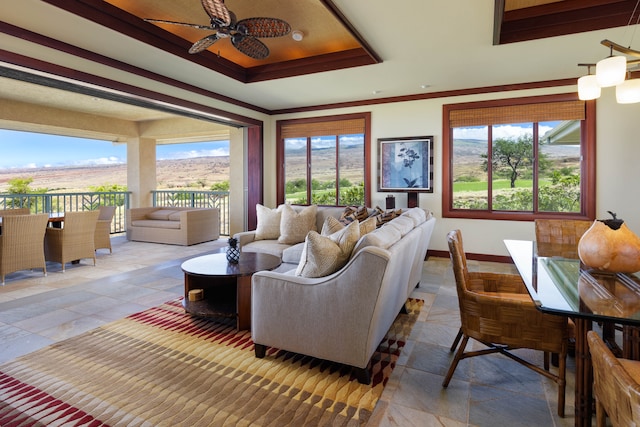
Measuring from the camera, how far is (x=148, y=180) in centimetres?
891

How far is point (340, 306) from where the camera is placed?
2.05 meters

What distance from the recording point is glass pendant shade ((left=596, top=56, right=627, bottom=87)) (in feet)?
6.85

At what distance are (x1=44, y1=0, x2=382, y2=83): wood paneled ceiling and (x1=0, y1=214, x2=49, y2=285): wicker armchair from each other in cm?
266

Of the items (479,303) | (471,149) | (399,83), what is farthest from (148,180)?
(479,303)

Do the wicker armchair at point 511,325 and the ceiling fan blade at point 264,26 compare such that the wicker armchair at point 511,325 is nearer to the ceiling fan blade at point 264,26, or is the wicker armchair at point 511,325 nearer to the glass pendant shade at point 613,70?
the glass pendant shade at point 613,70

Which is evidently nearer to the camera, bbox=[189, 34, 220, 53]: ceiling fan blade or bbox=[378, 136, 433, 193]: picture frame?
bbox=[189, 34, 220, 53]: ceiling fan blade

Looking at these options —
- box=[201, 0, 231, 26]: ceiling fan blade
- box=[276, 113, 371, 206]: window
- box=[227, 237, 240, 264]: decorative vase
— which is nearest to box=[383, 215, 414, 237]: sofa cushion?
box=[227, 237, 240, 264]: decorative vase

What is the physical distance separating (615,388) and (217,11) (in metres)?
3.03

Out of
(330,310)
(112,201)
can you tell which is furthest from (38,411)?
(112,201)

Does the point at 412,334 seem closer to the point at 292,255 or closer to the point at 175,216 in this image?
the point at 292,255

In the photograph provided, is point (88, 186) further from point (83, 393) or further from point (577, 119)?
point (577, 119)

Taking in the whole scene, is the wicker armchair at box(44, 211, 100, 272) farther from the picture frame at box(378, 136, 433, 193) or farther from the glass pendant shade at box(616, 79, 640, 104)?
the glass pendant shade at box(616, 79, 640, 104)

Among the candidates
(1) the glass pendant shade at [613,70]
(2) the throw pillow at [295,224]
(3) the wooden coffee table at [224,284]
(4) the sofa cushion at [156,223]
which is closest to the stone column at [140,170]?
(4) the sofa cushion at [156,223]

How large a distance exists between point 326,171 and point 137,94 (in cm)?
339
